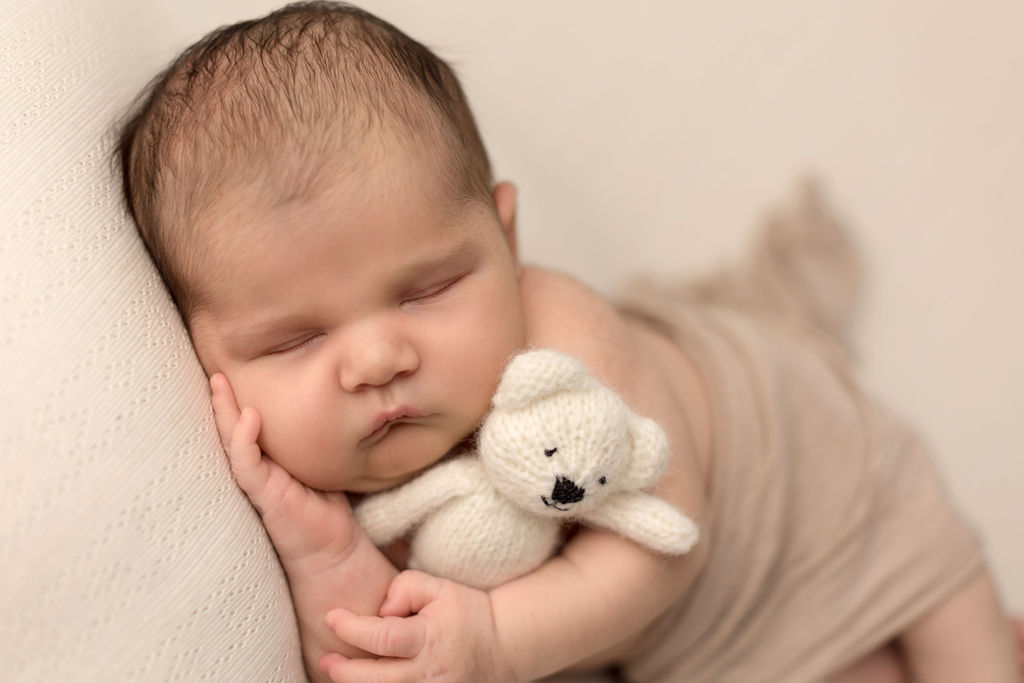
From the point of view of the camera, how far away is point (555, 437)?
0.82 meters

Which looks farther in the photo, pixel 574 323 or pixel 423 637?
pixel 574 323

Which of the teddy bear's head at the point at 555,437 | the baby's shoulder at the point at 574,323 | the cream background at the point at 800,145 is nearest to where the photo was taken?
the teddy bear's head at the point at 555,437

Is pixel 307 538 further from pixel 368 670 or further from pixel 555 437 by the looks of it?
pixel 555 437

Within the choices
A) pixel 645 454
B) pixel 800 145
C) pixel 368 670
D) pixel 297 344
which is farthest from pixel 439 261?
pixel 800 145

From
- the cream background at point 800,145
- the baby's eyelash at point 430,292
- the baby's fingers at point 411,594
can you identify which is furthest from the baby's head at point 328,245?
the cream background at point 800,145

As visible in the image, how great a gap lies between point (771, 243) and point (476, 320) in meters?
0.88

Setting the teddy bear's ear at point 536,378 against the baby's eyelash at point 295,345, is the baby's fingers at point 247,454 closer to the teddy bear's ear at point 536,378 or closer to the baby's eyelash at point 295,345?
the baby's eyelash at point 295,345

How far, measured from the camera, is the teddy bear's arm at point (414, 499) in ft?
3.01

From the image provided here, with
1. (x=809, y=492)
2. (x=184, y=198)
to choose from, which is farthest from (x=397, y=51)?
(x=809, y=492)

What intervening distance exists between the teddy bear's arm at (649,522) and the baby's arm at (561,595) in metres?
0.04

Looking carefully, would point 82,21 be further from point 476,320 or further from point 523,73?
point 523,73

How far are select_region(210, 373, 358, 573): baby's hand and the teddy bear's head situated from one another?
18 centimetres

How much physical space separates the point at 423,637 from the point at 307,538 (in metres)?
0.15

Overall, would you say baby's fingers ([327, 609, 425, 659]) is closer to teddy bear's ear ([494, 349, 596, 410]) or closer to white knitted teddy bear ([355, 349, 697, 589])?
white knitted teddy bear ([355, 349, 697, 589])
